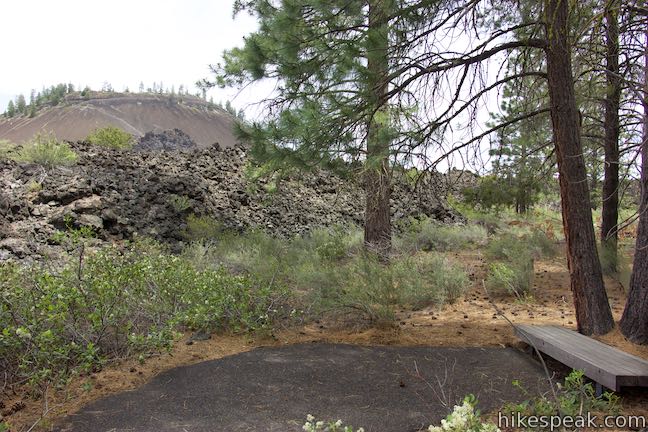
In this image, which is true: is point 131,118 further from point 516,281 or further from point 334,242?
point 516,281

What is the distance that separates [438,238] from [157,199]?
6.73 metres

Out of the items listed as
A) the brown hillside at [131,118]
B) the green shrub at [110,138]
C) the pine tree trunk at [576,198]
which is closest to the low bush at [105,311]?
the pine tree trunk at [576,198]

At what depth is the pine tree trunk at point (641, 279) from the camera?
14.1 feet

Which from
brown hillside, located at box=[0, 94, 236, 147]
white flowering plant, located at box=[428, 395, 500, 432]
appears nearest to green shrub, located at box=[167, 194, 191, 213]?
white flowering plant, located at box=[428, 395, 500, 432]

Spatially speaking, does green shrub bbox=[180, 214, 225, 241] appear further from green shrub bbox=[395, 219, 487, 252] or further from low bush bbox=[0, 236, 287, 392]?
low bush bbox=[0, 236, 287, 392]

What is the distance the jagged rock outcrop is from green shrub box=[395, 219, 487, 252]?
0.90 meters

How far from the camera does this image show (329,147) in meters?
5.40

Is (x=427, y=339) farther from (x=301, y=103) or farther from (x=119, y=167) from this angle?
(x=119, y=167)

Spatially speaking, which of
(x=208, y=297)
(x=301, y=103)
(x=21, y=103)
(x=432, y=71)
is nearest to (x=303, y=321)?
(x=208, y=297)

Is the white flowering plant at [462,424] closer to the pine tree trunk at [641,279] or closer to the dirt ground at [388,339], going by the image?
the dirt ground at [388,339]

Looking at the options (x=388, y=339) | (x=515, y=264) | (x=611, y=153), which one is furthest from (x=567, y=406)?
(x=611, y=153)

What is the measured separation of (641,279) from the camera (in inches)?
173

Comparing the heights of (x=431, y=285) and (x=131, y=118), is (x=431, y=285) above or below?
below

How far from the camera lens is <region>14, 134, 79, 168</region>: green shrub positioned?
1170 cm
